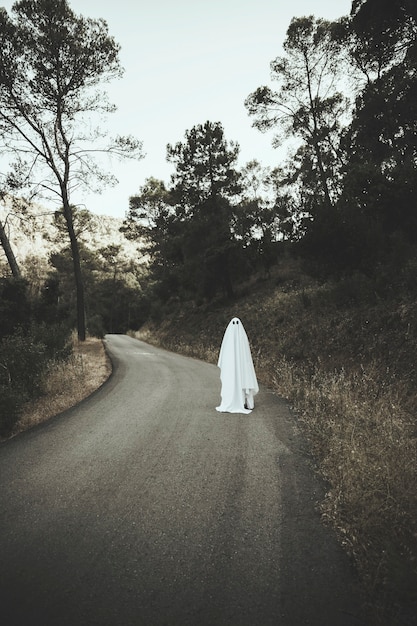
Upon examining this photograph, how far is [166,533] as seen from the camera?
2955 millimetres

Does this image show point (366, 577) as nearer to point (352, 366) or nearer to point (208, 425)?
point (208, 425)

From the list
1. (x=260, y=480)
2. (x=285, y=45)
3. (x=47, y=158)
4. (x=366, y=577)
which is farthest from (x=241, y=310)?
(x=366, y=577)

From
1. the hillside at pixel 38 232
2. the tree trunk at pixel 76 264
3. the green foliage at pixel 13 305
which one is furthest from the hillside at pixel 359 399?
the hillside at pixel 38 232

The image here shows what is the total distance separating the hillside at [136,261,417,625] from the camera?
2.58m

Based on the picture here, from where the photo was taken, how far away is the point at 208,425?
19.6 feet

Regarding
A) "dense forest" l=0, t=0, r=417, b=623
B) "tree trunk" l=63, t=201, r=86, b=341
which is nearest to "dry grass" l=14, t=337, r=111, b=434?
"dense forest" l=0, t=0, r=417, b=623

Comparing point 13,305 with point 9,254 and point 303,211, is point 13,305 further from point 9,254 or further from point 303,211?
point 303,211

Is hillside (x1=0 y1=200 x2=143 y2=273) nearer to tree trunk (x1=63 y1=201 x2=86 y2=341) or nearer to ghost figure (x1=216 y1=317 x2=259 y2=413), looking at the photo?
tree trunk (x1=63 y1=201 x2=86 y2=341)

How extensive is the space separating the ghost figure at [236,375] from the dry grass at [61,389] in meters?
3.51

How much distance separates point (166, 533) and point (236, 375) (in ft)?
14.3

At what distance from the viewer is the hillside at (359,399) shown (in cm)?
258

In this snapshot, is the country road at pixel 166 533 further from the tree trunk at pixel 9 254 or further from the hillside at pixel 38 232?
the hillside at pixel 38 232

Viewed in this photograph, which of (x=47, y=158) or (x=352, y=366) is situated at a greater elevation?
(x=47, y=158)

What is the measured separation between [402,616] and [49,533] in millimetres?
2837
